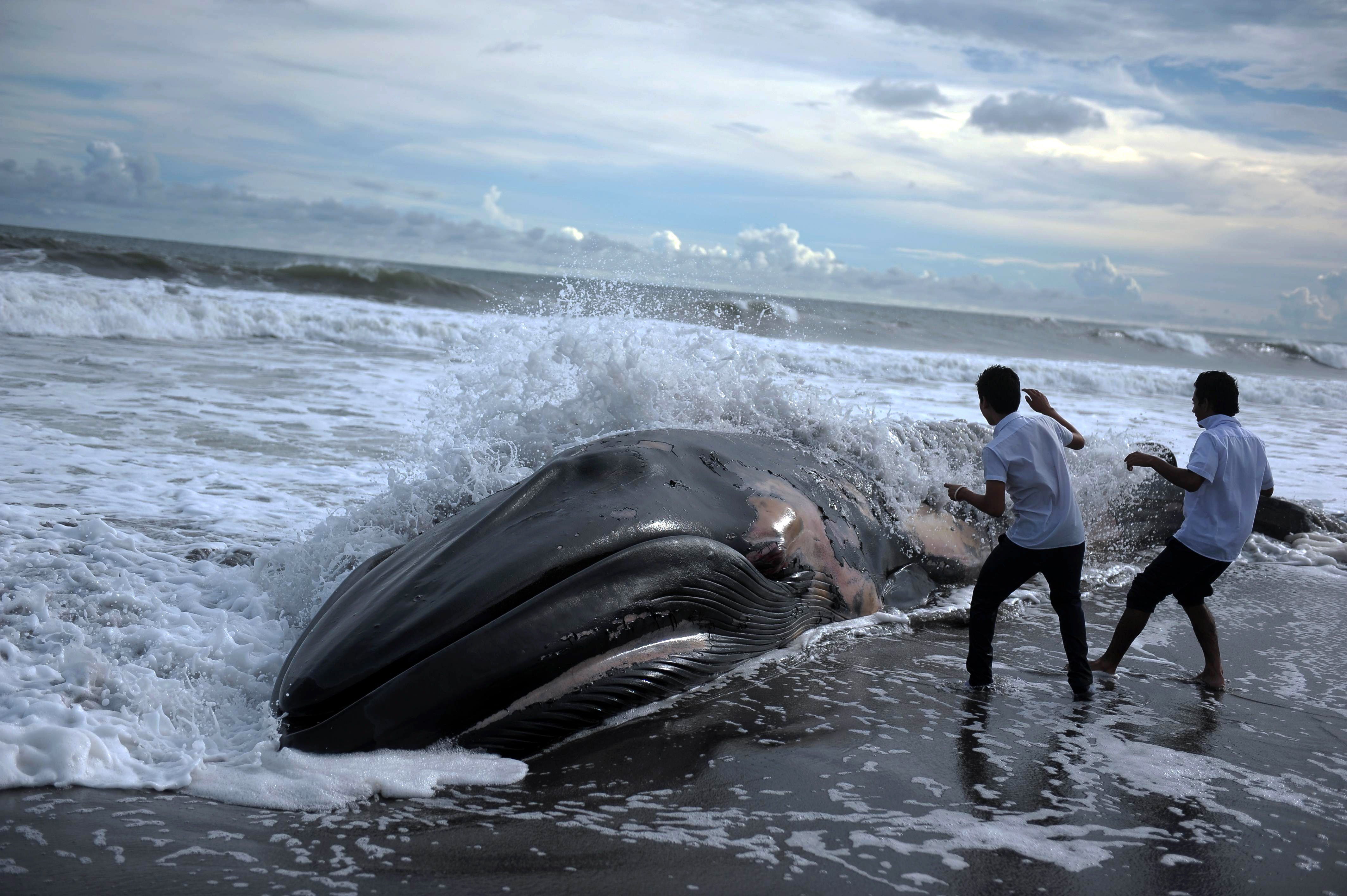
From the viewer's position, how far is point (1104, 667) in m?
5.04

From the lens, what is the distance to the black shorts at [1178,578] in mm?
5051

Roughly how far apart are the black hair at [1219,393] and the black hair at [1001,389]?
1.14 meters

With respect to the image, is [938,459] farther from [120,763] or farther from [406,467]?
[120,763]

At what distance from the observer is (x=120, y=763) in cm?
320

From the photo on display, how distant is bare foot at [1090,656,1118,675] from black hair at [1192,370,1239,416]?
4.68 ft

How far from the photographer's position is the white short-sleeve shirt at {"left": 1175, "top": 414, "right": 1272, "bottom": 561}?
16.4 feet

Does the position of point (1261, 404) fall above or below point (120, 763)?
above

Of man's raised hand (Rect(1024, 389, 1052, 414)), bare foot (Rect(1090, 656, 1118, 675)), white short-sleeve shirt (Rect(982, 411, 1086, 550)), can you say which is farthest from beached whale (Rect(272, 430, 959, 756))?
bare foot (Rect(1090, 656, 1118, 675))

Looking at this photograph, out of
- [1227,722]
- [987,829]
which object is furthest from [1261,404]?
[987,829]

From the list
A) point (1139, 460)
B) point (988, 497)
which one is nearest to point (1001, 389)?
point (988, 497)

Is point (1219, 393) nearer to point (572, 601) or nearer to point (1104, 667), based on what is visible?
point (1104, 667)

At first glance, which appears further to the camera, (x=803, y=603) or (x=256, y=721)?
(x=803, y=603)

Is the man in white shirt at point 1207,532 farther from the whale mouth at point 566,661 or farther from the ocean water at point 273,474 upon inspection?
the whale mouth at point 566,661

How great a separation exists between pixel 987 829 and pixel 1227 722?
1899mm
